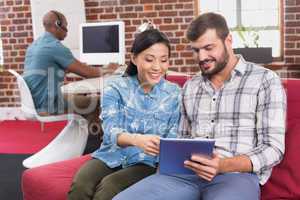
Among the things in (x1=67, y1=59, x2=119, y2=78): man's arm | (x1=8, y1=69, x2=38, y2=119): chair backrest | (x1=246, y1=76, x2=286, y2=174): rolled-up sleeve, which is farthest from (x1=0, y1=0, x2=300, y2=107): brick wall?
(x1=246, y1=76, x2=286, y2=174): rolled-up sleeve

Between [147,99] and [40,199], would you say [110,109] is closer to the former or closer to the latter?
[147,99]

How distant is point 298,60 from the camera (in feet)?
15.0

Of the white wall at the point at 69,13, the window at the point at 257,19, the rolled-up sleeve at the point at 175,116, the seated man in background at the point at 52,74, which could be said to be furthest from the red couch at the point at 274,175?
the white wall at the point at 69,13

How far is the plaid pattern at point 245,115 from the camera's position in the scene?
1.72 metres

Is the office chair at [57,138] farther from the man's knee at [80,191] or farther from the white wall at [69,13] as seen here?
the man's knee at [80,191]

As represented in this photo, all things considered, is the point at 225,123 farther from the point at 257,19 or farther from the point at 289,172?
the point at 257,19

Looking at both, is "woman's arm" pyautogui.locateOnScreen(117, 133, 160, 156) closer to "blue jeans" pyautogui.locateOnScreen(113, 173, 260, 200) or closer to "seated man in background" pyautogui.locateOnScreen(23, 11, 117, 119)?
"blue jeans" pyautogui.locateOnScreen(113, 173, 260, 200)

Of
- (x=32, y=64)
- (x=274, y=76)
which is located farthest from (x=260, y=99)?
(x=32, y=64)

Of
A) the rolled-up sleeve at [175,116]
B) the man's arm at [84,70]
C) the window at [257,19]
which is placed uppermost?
the window at [257,19]

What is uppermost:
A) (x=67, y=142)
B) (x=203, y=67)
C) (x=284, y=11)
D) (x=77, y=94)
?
(x=284, y=11)

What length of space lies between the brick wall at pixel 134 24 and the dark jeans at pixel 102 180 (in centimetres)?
303

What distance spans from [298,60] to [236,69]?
2.96 meters

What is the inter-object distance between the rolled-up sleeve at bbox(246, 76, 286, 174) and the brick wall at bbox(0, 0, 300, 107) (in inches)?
116

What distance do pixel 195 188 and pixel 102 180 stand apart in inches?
15.5
